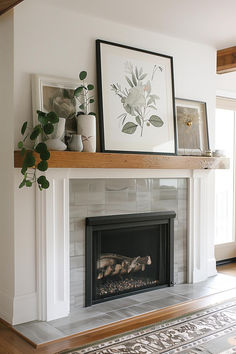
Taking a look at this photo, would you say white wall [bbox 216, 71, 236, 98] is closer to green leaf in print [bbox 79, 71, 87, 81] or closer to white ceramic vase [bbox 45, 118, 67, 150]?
green leaf in print [bbox 79, 71, 87, 81]

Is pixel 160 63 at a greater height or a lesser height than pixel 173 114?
greater

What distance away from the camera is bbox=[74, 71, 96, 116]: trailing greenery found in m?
3.45

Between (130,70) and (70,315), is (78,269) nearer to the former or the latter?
(70,315)

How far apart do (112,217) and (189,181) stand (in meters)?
1.03

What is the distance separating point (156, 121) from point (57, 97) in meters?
1.08

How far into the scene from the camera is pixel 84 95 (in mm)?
3639

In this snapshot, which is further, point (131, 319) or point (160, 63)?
point (160, 63)

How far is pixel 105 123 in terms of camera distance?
3.76 meters

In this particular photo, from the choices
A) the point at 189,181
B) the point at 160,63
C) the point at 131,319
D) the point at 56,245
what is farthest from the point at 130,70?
the point at 131,319

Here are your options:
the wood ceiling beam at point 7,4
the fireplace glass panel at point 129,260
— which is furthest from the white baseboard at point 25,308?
the wood ceiling beam at point 7,4

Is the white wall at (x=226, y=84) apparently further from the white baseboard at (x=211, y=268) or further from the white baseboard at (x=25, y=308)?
the white baseboard at (x=25, y=308)

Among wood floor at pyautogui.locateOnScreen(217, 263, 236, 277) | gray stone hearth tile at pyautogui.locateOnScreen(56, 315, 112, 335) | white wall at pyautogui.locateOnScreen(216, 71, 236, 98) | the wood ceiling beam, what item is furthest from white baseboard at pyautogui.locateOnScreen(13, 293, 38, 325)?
white wall at pyautogui.locateOnScreen(216, 71, 236, 98)

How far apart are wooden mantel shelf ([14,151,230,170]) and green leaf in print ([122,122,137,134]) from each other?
25 cm

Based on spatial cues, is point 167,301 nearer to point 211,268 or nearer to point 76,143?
point 211,268
